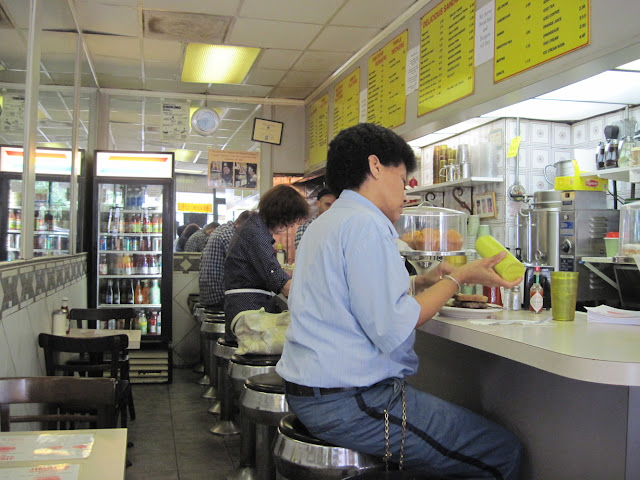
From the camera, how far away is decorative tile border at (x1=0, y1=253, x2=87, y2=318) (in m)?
2.92

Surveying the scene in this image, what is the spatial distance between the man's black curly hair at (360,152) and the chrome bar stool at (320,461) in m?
0.84

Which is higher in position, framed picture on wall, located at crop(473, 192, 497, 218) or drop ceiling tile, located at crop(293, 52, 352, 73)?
drop ceiling tile, located at crop(293, 52, 352, 73)

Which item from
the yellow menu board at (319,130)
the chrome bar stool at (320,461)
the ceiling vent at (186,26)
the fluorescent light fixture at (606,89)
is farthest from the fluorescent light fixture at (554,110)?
the chrome bar stool at (320,461)

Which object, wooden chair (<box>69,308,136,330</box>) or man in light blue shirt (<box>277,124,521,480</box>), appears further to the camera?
wooden chair (<box>69,308,136,330</box>)

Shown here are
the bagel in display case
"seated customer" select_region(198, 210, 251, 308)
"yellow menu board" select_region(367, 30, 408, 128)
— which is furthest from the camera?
"seated customer" select_region(198, 210, 251, 308)

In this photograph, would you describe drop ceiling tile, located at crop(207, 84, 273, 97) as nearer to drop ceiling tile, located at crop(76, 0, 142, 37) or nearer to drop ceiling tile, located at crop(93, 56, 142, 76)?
drop ceiling tile, located at crop(93, 56, 142, 76)

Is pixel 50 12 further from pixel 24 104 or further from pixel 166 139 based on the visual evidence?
pixel 166 139

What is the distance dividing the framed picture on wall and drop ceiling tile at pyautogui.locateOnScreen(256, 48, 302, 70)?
7.34 ft

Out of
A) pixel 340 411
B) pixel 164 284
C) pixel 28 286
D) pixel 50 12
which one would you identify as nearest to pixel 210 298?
pixel 164 284

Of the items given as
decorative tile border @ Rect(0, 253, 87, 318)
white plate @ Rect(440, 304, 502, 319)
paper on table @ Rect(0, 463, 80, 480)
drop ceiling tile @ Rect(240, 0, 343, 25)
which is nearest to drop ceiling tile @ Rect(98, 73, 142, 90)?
drop ceiling tile @ Rect(240, 0, 343, 25)

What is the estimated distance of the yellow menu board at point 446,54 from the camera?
392 centimetres

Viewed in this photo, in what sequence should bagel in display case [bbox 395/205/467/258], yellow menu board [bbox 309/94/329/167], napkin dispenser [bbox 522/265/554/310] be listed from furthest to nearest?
yellow menu board [bbox 309/94/329/167], bagel in display case [bbox 395/205/467/258], napkin dispenser [bbox 522/265/554/310]

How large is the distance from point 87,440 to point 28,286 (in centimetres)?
204

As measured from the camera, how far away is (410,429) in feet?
5.84
